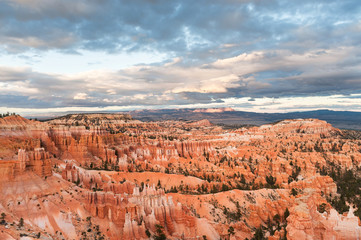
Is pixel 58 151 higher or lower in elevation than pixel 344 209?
higher

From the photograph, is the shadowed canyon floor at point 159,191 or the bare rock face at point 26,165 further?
the bare rock face at point 26,165

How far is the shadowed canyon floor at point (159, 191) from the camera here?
31.5m

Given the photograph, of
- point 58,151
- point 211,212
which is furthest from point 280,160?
point 58,151

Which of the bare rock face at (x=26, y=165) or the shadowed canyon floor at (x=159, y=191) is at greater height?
the bare rock face at (x=26, y=165)

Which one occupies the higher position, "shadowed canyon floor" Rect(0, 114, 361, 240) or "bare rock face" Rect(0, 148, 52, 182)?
"bare rock face" Rect(0, 148, 52, 182)

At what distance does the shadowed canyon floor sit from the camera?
31.5 meters

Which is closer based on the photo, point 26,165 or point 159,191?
point 26,165

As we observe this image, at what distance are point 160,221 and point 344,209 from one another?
146 ft

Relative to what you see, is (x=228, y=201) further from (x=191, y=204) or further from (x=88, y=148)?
(x=88, y=148)

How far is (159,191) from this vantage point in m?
49.3

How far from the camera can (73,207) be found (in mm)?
34688

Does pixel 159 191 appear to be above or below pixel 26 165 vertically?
below

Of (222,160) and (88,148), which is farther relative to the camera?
(222,160)

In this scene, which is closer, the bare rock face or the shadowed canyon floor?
the shadowed canyon floor
